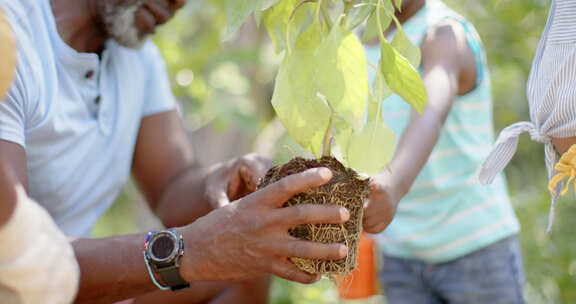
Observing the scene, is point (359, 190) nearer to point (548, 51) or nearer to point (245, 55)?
point (548, 51)

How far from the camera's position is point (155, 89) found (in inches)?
72.9

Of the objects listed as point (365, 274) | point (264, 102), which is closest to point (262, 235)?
point (365, 274)

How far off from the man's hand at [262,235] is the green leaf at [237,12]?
0.91ft

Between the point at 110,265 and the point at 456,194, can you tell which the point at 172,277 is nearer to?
the point at 110,265

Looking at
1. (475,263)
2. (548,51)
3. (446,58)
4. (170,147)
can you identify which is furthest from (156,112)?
(548,51)

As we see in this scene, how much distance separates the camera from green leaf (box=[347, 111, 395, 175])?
0.98m

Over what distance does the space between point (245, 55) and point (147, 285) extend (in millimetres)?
1523

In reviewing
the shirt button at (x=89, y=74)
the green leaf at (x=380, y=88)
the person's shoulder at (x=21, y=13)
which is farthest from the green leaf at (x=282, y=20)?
the shirt button at (x=89, y=74)

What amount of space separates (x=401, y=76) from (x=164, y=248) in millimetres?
508

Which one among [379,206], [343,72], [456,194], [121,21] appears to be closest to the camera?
[343,72]

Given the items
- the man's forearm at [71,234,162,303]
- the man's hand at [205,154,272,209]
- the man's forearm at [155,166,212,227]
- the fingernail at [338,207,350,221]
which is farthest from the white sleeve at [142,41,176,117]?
the fingernail at [338,207,350,221]

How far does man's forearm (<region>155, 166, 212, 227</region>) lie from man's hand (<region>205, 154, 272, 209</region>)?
8 centimetres

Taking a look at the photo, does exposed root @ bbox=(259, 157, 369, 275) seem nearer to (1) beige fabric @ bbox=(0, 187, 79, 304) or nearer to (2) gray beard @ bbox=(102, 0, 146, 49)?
(1) beige fabric @ bbox=(0, 187, 79, 304)

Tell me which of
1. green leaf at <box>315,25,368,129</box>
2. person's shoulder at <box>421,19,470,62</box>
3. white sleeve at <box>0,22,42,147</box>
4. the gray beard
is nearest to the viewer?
green leaf at <box>315,25,368,129</box>
